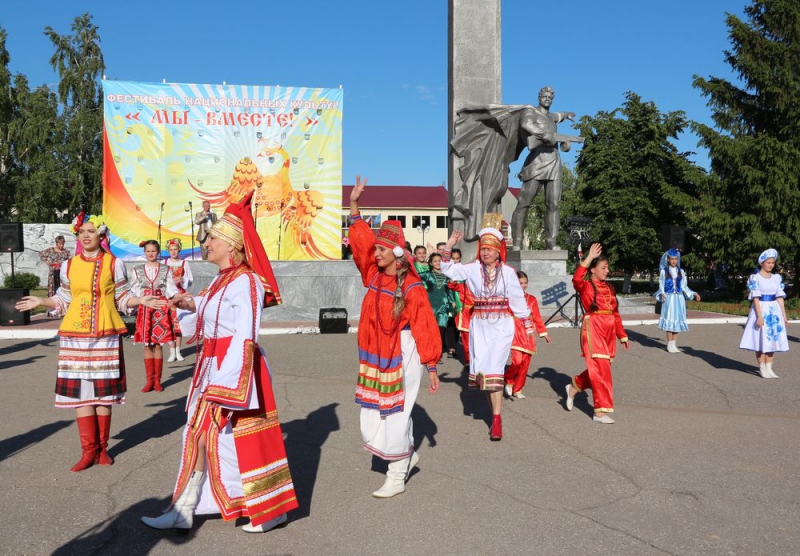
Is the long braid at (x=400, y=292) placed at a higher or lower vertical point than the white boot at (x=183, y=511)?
higher

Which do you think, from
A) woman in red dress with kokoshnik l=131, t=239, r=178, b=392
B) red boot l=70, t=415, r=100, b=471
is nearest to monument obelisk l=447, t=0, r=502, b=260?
woman in red dress with kokoshnik l=131, t=239, r=178, b=392

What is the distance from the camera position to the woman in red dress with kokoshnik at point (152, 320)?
8.52 meters

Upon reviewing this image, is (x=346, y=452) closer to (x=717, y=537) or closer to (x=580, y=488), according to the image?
(x=580, y=488)

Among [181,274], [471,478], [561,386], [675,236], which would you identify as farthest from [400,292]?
[675,236]

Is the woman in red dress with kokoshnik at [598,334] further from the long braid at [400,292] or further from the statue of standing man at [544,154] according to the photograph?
the statue of standing man at [544,154]

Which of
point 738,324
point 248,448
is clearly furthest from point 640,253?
point 248,448

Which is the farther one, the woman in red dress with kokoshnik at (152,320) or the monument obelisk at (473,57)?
the monument obelisk at (473,57)

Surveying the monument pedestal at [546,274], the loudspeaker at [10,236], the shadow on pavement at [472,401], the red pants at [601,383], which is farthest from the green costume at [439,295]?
the loudspeaker at [10,236]

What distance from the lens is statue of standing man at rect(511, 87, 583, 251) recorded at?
17734 mm

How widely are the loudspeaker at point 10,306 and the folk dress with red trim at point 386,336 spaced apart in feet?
41.3

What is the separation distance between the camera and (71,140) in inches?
1598

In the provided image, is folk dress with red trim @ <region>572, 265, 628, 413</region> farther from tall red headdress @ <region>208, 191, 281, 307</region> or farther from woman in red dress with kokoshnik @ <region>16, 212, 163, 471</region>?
woman in red dress with kokoshnik @ <region>16, 212, 163, 471</region>

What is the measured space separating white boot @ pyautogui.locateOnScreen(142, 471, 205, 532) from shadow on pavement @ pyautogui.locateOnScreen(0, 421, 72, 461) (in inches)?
91.9

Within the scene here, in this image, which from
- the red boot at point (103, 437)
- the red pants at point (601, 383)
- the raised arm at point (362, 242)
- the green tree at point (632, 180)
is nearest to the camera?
the raised arm at point (362, 242)
